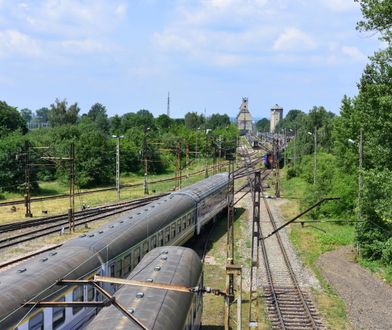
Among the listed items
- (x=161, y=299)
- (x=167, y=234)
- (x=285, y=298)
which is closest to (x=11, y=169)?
(x=167, y=234)

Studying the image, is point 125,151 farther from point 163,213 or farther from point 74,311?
point 74,311

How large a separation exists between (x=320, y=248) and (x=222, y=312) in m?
12.8

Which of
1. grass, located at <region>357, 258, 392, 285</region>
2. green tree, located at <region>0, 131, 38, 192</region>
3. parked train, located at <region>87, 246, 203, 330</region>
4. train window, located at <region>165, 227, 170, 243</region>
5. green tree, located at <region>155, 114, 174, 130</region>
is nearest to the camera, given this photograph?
parked train, located at <region>87, 246, 203, 330</region>

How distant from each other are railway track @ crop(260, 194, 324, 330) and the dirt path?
1797 millimetres

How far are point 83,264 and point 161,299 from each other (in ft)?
14.6

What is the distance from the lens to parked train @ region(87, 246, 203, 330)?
10.2 meters

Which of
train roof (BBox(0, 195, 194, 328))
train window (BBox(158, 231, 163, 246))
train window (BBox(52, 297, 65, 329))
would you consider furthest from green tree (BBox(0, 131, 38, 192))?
train window (BBox(52, 297, 65, 329))

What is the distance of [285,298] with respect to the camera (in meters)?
20.9

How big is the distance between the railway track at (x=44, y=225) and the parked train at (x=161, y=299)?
1610 cm

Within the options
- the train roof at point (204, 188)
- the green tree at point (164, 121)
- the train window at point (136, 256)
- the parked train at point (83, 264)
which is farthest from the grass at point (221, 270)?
the green tree at point (164, 121)

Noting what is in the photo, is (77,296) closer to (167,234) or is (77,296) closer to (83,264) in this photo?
(83,264)

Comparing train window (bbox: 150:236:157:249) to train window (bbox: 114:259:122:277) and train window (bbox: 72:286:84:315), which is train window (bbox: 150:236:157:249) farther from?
train window (bbox: 72:286:84:315)

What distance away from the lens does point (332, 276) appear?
24328 mm

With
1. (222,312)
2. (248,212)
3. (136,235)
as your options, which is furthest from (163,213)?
(248,212)
